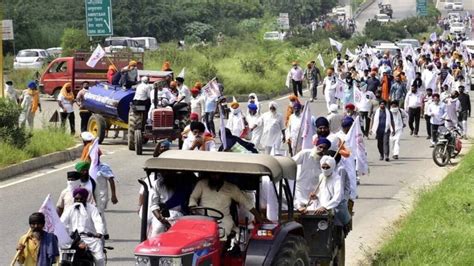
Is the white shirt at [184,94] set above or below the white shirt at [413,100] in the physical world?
above

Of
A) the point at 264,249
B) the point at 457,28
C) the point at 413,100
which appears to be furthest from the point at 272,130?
the point at 457,28

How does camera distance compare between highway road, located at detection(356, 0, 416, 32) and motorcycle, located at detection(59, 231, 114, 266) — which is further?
highway road, located at detection(356, 0, 416, 32)

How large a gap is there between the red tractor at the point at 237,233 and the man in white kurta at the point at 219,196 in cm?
7

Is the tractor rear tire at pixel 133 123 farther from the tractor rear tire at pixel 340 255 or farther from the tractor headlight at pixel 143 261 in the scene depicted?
the tractor headlight at pixel 143 261

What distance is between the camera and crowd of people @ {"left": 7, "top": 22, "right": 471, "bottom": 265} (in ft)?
34.1

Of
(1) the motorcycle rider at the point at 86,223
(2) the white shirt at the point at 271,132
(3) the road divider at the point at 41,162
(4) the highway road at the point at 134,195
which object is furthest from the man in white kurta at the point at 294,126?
(1) the motorcycle rider at the point at 86,223

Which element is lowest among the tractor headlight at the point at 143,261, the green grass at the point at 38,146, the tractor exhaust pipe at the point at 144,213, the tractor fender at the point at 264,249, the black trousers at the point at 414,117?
the black trousers at the point at 414,117

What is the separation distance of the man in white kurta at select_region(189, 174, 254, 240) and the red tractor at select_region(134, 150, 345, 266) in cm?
7

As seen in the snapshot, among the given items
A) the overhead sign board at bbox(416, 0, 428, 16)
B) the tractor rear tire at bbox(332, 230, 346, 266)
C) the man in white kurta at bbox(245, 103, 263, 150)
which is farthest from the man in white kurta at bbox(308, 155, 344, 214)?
the overhead sign board at bbox(416, 0, 428, 16)

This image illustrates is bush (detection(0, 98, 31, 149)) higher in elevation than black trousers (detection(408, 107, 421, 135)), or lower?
higher

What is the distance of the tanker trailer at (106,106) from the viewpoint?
2597 centimetres

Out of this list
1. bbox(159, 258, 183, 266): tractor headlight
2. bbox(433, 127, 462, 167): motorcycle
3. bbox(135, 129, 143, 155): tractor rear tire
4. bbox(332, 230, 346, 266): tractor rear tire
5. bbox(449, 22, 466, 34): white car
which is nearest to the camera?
bbox(159, 258, 183, 266): tractor headlight

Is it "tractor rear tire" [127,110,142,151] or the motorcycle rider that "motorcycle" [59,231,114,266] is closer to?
the motorcycle rider

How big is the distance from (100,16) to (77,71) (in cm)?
641
